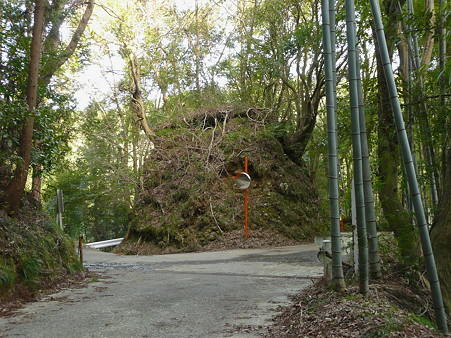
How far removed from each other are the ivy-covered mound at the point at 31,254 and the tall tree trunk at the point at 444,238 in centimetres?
598

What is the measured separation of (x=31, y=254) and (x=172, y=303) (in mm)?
2886

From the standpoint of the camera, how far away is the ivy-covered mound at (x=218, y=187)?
55.0 ft

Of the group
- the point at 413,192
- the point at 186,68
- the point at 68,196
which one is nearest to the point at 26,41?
the point at 413,192

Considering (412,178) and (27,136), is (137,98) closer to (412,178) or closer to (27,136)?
(27,136)

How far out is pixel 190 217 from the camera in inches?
667

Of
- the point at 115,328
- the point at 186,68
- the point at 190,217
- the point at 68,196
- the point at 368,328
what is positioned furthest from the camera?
the point at 68,196

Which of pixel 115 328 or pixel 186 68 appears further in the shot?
pixel 186 68

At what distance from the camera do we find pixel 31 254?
7723mm

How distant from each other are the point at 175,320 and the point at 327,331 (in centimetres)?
206

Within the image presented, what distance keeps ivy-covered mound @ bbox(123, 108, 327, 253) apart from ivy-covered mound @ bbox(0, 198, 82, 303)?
7.16 m

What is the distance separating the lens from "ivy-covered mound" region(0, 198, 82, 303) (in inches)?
273

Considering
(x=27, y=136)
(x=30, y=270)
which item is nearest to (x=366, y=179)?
(x=30, y=270)

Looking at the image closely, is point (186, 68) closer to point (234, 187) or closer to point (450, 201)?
point (234, 187)

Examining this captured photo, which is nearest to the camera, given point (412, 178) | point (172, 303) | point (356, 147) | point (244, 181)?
point (412, 178)
